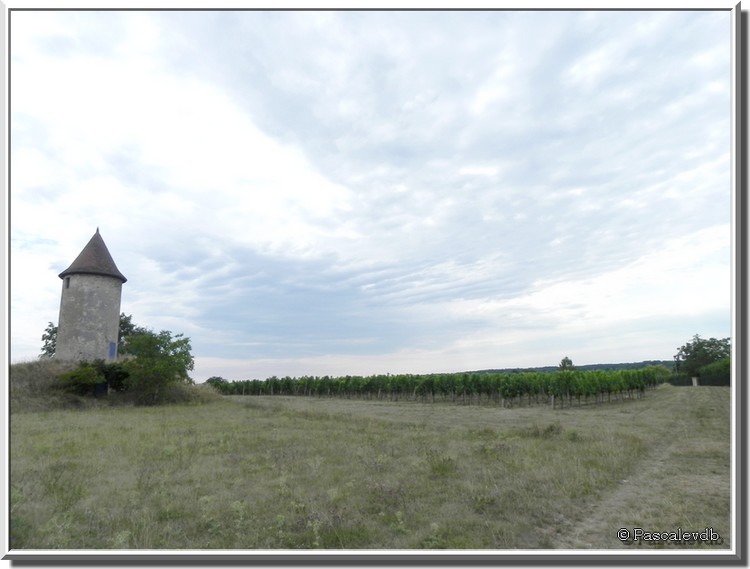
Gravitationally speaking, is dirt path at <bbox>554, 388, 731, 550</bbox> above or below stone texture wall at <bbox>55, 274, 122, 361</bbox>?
below

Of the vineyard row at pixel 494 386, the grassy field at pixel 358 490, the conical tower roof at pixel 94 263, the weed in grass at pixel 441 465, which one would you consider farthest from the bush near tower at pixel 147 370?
the weed in grass at pixel 441 465

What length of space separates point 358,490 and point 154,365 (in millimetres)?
24238

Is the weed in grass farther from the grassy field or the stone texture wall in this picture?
the stone texture wall

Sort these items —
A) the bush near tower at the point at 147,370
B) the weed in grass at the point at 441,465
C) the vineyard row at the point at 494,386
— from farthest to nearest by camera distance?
1. the vineyard row at the point at 494,386
2. the bush near tower at the point at 147,370
3. the weed in grass at the point at 441,465

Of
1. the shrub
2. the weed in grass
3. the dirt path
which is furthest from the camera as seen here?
the shrub

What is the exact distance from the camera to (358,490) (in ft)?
25.8

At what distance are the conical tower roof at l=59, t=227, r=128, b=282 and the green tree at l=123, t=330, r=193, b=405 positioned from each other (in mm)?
4827

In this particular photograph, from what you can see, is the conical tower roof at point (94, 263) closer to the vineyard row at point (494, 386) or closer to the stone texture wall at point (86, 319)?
the stone texture wall at point (86, 319)

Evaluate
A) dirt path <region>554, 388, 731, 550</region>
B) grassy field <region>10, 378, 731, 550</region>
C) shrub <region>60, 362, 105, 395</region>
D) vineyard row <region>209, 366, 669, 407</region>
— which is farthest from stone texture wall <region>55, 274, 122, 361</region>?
dirt path <region>554, 388, 731, 550</region>

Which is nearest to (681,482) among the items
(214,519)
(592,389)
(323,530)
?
(323,530)

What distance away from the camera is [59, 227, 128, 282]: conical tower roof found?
28.3 meters

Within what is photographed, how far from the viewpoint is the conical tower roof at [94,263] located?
28.3m

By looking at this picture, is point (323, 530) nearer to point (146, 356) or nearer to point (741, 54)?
point (741, 54)

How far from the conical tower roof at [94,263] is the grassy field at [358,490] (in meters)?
17.5
